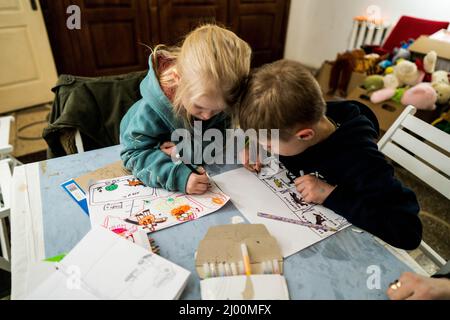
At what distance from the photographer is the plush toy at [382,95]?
205 cm

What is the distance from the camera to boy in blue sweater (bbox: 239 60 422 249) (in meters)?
0.61

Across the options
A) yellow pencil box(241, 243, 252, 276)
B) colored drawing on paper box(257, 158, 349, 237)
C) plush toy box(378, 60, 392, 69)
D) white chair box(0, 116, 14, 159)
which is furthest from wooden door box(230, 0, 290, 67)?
yellow pencil box(241, 243, 252, 276)

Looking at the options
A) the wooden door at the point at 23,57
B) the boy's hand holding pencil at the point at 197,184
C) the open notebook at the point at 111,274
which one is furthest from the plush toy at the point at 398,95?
the wooden door at the point at 23,57

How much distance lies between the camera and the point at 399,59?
A: 2209 millimetres

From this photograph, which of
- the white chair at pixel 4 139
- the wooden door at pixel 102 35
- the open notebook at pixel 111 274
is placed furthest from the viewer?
the wooden door at pixel 102 35

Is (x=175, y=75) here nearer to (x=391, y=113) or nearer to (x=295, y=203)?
(x=295, y=203)

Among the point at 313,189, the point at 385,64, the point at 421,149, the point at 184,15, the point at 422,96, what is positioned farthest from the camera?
the point at 184,15

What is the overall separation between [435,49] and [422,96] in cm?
49

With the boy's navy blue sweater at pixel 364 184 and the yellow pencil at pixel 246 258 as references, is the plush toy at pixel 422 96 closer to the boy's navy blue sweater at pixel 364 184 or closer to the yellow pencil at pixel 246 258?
the boy's navy blue sweater at pixel 364 184

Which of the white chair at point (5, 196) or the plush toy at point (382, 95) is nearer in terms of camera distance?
the white chair at point (5, 196)

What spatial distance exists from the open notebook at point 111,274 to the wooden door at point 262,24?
9.93 feet

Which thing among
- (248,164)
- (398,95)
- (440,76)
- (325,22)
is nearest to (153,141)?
(248,164)

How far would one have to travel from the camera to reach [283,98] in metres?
0.61

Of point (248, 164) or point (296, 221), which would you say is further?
point (248, 164)
